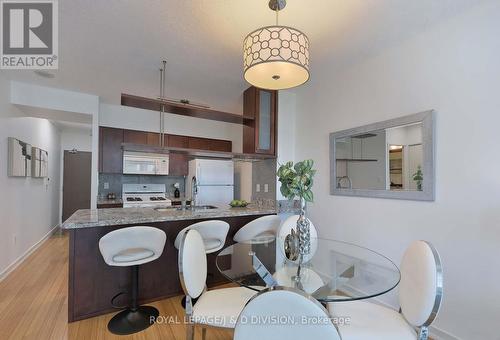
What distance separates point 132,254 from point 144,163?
267 centimetres

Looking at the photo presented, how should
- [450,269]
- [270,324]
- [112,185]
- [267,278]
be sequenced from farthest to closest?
[112,185] < [450,269] < [267,278] < [270,324]

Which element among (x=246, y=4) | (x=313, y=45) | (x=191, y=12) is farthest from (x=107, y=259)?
(x=313, y=45)

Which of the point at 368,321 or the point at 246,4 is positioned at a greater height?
the point at 246,4

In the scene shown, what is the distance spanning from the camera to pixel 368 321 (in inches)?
54.7

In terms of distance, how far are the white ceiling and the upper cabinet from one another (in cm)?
37

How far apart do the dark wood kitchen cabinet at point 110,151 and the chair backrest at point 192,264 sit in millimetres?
3121

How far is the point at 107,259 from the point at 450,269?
2642 mm

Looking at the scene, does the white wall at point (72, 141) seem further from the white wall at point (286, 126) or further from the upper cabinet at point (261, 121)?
the white wall at point (286, 126)

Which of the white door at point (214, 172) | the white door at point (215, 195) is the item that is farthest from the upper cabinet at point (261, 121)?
the white door at point (215, 195)

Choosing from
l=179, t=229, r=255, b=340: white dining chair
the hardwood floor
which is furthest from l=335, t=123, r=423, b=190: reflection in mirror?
the hardwood floor

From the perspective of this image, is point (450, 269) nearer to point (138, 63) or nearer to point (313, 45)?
point (313, 45)

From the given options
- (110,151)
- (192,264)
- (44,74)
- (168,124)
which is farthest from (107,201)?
(192,264)

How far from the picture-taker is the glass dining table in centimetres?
137

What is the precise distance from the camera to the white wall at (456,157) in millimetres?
1703
